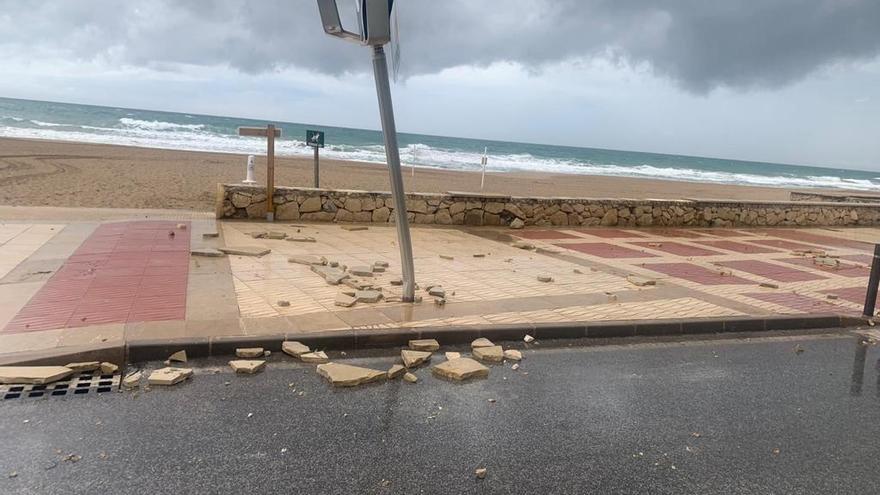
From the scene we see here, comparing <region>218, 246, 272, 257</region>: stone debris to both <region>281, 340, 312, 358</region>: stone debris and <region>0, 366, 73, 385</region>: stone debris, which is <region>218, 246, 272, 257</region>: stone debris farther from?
<region>0, 366, 73, 385</region>: stone debris

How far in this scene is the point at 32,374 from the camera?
415cm

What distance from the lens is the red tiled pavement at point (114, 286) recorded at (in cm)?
535

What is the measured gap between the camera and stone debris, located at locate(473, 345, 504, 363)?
205 inches

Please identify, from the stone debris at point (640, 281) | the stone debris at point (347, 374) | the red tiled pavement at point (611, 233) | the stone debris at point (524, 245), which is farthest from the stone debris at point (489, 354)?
the red tiled pavement at point (611, 233)

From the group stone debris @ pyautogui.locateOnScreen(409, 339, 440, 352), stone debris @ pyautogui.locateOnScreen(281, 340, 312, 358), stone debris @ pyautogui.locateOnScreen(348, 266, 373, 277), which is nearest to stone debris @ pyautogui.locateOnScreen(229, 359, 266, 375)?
stone debris @ pyautogui.locateOnScreen(281, 340, 312, 358)

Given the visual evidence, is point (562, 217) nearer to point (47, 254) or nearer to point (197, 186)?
point (47, 254)

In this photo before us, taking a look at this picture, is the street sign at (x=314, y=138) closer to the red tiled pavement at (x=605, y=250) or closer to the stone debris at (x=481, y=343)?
the red tiled pavement at (x=605, y=250)

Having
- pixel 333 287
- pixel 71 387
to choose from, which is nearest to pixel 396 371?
pixel 71 387

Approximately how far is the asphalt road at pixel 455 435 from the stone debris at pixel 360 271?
2697 mm

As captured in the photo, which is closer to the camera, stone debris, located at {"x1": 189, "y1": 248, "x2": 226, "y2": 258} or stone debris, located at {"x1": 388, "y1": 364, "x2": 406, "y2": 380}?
stone debris, located at {"x1": 388, "y1": 364, "x2": 406, "y2": 380}

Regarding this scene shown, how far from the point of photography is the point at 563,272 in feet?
28.8

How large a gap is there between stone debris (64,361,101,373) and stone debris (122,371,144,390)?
0.89 ft

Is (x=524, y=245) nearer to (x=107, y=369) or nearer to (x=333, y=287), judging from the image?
(x=333, y=287)

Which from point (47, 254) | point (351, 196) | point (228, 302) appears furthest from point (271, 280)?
point (351, 196)
